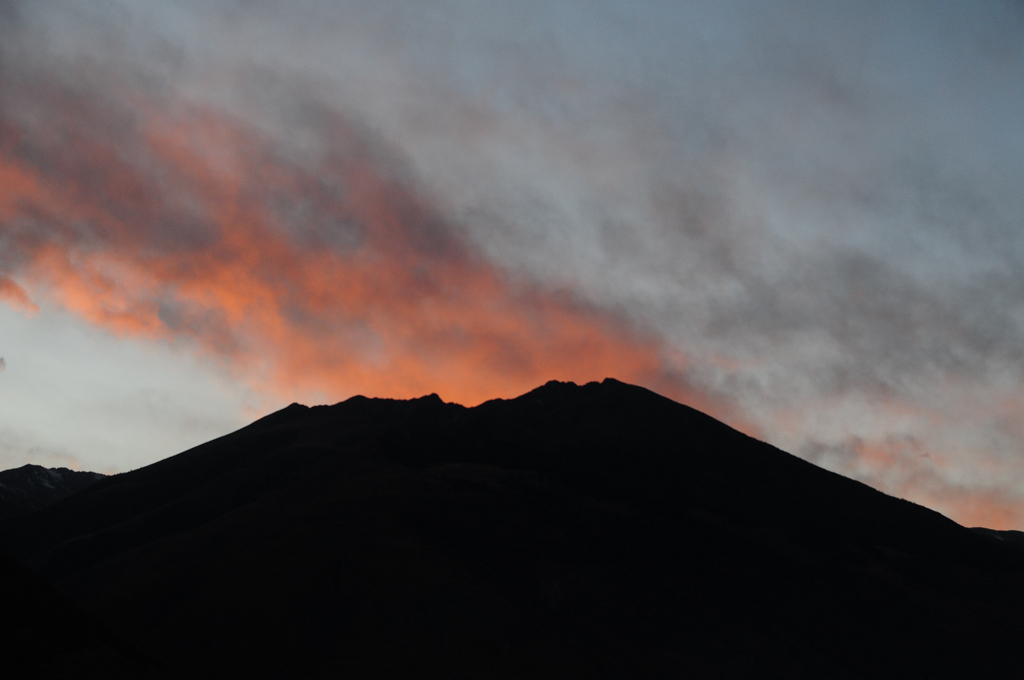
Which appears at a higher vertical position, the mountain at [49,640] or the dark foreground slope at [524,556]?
the dark foreground slope at [524,556]

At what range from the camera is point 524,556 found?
125 m

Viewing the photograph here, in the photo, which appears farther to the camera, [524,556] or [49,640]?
[524,556]

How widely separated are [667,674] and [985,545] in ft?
304

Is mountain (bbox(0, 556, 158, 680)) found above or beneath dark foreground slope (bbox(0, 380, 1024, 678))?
beneath

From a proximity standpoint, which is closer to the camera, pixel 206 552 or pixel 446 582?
A: pixel 446 582

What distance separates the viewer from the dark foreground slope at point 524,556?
99.9 meters

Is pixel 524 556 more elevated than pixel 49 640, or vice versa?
pixel 524 556

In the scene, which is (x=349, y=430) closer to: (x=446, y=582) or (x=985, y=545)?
(x=446, y=582)

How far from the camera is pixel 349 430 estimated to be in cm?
17350

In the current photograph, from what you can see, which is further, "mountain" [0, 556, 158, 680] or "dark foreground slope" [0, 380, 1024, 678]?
"dark foreground slope" [0, 380, 1024, 678]

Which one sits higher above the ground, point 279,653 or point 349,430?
point 349,430

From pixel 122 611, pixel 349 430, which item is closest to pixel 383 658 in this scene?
pixel 122 611

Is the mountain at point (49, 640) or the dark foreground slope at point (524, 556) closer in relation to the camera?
the mountain at point (49, 640)

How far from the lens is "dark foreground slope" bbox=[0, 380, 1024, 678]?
99938mm
